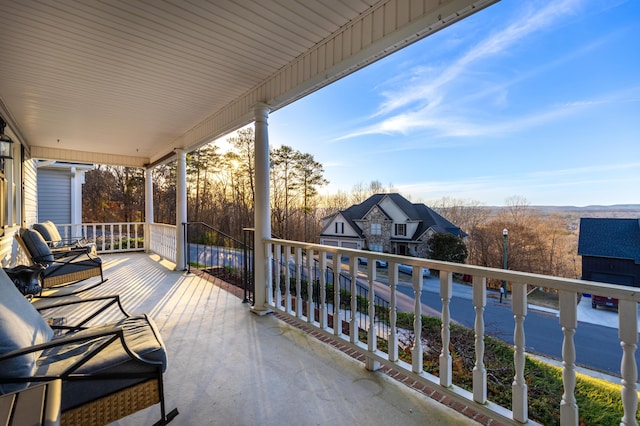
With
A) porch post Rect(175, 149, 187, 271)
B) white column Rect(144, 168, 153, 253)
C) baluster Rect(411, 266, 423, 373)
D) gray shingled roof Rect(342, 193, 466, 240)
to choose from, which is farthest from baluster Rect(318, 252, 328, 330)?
white column Rect(144, 168, 153, 253)

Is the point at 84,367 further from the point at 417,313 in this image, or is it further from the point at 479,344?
the point at 479,344

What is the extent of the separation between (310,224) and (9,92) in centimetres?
417

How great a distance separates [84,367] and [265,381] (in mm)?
1138

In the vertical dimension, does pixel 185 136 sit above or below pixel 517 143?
above

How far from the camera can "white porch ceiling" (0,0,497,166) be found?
7.04ft

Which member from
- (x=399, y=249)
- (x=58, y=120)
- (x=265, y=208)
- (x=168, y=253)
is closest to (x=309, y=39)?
(x=265, y=208)

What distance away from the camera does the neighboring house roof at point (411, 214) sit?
3.14 m

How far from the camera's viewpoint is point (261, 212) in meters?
3.59

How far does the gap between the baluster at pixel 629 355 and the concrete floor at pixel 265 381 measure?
2.37 ft

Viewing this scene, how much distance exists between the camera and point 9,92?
3645 millimetres

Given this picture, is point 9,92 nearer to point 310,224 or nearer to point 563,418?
point 310,224

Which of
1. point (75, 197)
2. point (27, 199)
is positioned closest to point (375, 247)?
point (27, 199)

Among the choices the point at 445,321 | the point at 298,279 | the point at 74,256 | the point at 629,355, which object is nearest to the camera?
the point at 629,355

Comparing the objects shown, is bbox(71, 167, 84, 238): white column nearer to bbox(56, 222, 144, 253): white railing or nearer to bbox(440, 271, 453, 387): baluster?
bbox(56, 222, 144, 253): white railing
